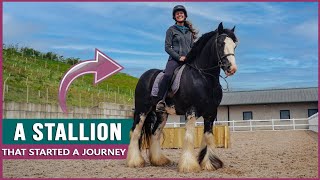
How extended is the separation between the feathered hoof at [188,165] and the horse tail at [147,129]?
1575 millimetres

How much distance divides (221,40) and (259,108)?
30730 millimetres

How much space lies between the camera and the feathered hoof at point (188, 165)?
6.70 m

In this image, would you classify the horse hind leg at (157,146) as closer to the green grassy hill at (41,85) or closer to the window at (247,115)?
the green grassy hill at (41,85)

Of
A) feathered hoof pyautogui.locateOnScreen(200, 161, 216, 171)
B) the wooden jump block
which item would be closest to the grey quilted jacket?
feathered hoof pyautogui.locateOnScreen(200, 161, 216, 171)

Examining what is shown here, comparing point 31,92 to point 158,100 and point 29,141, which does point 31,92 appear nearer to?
point 29,141

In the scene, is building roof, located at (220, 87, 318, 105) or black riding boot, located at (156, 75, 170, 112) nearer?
black riding boot, located at (156, 75, 170, 112)

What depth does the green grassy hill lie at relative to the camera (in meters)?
21.2

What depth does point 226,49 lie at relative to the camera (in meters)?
6.59

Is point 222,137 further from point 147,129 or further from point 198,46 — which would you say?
point 198,46

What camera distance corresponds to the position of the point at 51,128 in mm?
13422

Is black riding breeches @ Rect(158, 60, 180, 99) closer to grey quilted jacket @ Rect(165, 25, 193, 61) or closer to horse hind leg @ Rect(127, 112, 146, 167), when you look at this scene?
grey quilted jacket @ Rect(165, 25, 193, 61)

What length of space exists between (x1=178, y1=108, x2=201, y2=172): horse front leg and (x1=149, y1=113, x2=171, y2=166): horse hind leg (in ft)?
4.10

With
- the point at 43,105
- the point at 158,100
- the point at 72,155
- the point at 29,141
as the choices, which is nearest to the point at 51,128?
the point at 29,141

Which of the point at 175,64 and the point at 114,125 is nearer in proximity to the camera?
the point at 175,64
